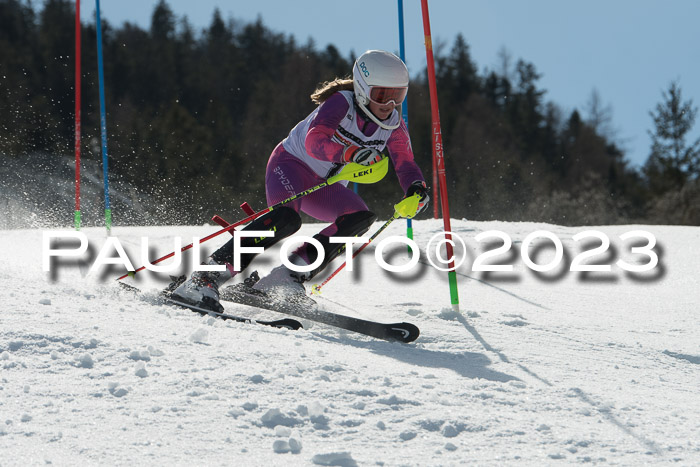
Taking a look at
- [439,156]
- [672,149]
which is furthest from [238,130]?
[439,156]

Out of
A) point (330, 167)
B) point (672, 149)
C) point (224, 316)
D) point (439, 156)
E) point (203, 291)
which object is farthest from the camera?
point (672, 149)

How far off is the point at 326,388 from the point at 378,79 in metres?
1.74

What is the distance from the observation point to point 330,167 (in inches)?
141

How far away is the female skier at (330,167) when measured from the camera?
3297mm

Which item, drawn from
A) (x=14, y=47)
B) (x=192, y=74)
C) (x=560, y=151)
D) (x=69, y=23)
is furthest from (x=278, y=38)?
(x=560, y=151)

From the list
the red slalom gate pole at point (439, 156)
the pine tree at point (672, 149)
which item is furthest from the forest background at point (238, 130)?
the red slalom gate pole at point (439, 156)

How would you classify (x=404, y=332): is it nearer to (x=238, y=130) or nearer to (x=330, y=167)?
(x=330, y=167)

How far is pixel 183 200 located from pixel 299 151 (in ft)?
82.5

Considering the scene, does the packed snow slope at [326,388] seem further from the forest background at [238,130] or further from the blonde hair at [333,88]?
the forest background at [238,130]

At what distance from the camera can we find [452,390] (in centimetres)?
210

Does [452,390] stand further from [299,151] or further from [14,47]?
[14,47]

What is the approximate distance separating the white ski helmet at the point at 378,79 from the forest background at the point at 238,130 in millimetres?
17531

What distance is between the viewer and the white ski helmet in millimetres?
3279

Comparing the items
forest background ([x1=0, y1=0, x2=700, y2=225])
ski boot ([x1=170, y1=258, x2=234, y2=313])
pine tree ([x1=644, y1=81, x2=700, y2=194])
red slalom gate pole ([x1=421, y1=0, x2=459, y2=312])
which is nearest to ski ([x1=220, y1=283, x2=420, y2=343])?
ski boot ([x1=170, y1=258, x2=234, y2=313])
